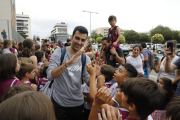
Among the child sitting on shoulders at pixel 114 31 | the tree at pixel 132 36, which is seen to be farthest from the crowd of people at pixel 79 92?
the tree at pixel 132 36

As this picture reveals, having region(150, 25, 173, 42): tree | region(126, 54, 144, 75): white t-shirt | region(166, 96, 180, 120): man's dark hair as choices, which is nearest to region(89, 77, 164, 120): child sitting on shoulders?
region(166, 96, 180, 120): man's dark hair

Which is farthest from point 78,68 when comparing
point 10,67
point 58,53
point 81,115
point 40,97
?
point 40,97

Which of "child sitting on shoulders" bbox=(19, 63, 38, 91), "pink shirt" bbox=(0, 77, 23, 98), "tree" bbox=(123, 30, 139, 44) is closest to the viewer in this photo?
"pink shirt" bbox=(0, 77, 23, 98)

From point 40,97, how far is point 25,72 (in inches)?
80.2

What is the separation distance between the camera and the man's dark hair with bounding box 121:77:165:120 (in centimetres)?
124

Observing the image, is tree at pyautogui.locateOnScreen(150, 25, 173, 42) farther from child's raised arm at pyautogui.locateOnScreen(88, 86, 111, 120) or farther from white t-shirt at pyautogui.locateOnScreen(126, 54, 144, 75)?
child's raised arm at pyautogui.locateOnScreen(88, 86, 111, 120)

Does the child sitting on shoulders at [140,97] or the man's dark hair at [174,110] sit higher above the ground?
the child sitting on shoulders at [140,97]

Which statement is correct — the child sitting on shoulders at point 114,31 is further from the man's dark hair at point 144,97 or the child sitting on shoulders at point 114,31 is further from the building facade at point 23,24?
the building facade at point 23,24

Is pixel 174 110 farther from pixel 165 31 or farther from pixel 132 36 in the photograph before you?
pixel 132 36

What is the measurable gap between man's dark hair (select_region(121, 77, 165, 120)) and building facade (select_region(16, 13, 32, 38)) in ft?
308

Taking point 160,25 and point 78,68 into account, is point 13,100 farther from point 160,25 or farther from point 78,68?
point 160,25

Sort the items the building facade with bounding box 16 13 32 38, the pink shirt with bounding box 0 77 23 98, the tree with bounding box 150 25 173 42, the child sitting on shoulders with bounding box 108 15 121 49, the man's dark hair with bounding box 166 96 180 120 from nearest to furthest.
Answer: the man's dark hair with bounding box 166 96 180 120 → the pink shirt with bounding box 0 77 23 98 → the child sitting on shoulders with bounding box 108 15 121 49 → the tree with bounding box 150 25 173 42 → the building facade with bounding box 16 13 32 38

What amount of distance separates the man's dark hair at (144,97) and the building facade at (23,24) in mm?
93863

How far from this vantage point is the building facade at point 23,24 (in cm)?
8438
